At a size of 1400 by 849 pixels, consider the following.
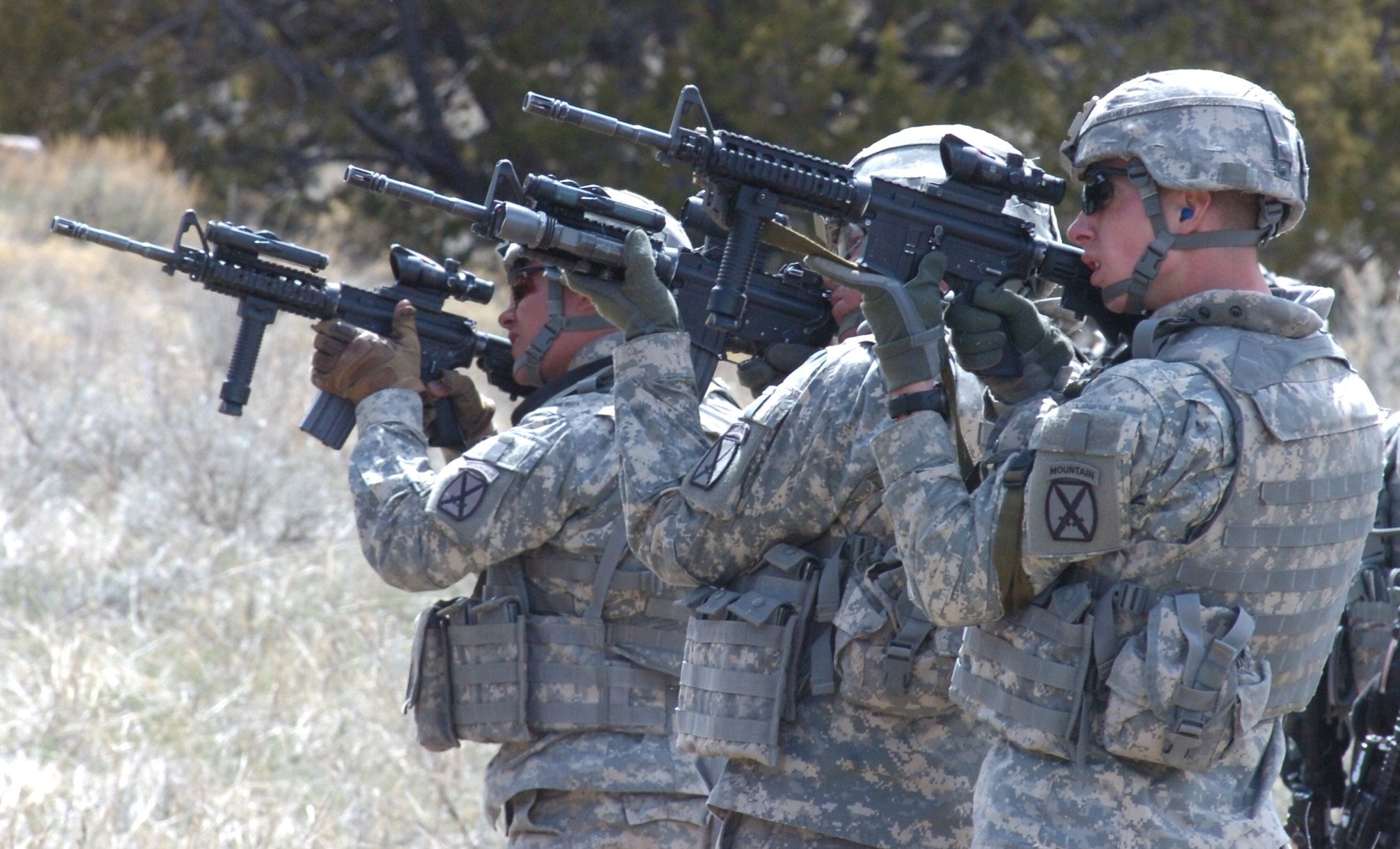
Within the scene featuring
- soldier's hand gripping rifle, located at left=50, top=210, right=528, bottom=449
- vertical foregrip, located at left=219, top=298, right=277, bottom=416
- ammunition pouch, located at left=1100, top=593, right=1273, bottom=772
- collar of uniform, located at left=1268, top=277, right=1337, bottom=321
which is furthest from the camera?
vertical foregrip, located at left=219, top=298, right=277, bottom=416

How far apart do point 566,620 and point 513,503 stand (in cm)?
31

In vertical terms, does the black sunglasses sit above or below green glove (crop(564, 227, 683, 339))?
above

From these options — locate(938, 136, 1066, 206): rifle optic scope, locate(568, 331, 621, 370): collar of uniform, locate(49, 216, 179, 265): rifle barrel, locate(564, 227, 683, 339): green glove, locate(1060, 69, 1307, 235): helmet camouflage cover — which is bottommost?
locate(49, 216, 179, 265): rifle barrel

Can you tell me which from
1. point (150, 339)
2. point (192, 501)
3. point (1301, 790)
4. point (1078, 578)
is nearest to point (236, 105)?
point (150, 339)

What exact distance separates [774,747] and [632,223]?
1.07m

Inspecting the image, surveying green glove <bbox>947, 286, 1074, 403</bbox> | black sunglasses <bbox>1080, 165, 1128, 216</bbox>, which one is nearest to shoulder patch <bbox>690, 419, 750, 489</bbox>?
green glove <bbox>947, 286, 1074, 403</bbox>

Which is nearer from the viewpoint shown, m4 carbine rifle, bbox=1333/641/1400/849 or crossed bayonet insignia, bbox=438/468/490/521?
crossed bayonet insignia, bbox=438/468/490/521

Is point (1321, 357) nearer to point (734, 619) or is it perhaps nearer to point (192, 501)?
point (734, 619)

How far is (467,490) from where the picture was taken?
3.58 m

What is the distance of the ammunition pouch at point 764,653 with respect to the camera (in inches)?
117

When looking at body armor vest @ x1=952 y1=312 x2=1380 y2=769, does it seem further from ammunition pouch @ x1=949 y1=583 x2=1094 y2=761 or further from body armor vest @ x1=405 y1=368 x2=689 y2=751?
body armor vest @ x1=405 y1=368 x2=689 y2=751

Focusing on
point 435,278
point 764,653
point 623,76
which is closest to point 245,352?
point 435,278

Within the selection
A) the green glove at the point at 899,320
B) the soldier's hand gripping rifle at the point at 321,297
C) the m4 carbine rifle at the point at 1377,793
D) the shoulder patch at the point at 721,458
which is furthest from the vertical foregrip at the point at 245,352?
the m4 carbine rifle at the point at 1377,793

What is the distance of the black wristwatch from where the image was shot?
106 inches
